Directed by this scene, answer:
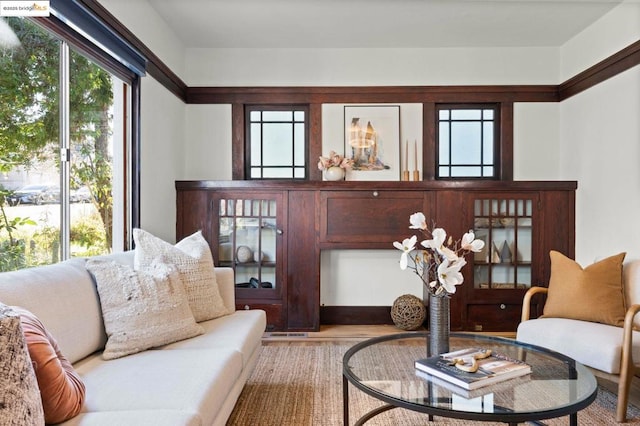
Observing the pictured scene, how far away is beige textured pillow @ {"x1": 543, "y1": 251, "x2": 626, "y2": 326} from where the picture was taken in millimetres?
2553

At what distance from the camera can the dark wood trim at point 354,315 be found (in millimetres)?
4027

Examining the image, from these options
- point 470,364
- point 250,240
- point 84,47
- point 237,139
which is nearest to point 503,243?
point 250,240

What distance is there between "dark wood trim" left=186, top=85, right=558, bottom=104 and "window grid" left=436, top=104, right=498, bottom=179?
4.4 inches

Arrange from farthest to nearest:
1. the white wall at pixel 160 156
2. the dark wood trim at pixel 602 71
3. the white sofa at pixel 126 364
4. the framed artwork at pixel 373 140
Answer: the framed artwork at pixel 373 140
the white wall at pixel 160 156
the dark wood trim at pixel 602 71
the white sofa at pixel 126 364

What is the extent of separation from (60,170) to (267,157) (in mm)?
2109

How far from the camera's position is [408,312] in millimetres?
3725

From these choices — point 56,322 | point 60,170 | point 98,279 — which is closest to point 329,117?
point 60,170

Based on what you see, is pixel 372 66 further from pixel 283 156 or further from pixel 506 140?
pixel 506 140

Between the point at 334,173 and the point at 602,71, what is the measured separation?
2.27m

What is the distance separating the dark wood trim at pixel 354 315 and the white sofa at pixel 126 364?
195 centimetres

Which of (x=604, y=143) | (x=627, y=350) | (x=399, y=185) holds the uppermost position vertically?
(x=604, y=143)

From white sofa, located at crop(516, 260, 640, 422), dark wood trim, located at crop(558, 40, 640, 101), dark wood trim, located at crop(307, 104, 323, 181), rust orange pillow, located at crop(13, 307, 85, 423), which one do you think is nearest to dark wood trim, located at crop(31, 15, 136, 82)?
rust orange pillow, located at crop(13, 307, 85, 423)

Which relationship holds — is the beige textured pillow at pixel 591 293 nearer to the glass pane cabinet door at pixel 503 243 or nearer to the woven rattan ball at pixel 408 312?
the glass pane cabinet door at pixel 503 243

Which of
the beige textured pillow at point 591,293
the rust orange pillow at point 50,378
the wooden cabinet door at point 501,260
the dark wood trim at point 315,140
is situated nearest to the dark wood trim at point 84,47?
the rust orange pillow at point 50,378
